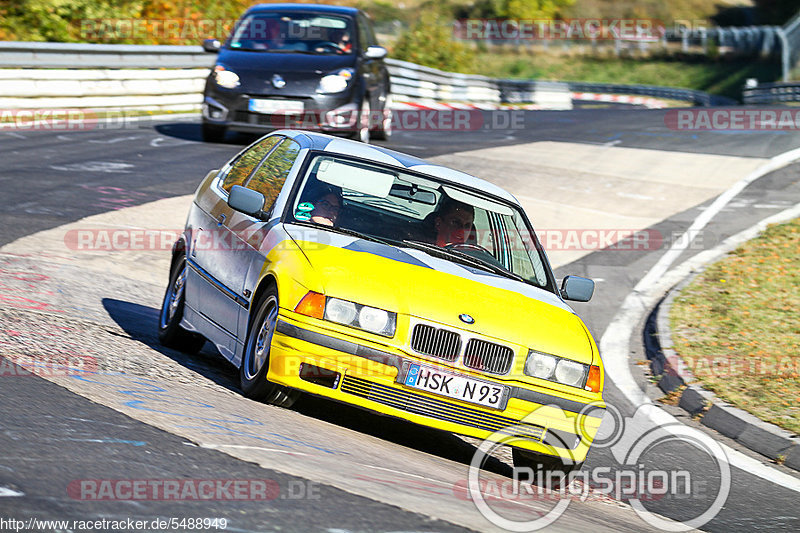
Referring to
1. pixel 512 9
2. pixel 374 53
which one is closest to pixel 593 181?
pixel 374 53

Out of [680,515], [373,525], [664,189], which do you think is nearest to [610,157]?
[664,189]

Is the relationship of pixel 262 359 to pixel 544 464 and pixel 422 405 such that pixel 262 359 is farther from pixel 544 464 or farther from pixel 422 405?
pixel 544 464

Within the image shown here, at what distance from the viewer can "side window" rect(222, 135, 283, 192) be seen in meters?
7.84

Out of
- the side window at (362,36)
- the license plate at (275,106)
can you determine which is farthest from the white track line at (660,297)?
the side window at (362,36)

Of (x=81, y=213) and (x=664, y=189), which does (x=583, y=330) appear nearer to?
(x=81, y=213)

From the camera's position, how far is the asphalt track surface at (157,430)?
4418mm

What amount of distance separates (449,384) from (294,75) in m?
11.5

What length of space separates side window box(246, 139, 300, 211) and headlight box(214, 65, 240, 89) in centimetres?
937

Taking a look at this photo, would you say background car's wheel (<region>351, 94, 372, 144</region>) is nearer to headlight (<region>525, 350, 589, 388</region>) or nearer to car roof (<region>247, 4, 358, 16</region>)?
car roof (<region>247, 4, 358, 16</region>)

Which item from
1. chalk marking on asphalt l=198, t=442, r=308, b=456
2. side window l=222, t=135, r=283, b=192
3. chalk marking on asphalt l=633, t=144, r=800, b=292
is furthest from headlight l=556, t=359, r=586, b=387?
chalk marking on asphalt l=633, t=144, r=800, b=292

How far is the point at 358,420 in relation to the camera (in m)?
6.79

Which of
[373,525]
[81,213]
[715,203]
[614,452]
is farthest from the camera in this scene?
[715,203]

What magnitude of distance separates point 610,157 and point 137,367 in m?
15.2

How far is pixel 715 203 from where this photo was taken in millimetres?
17562
